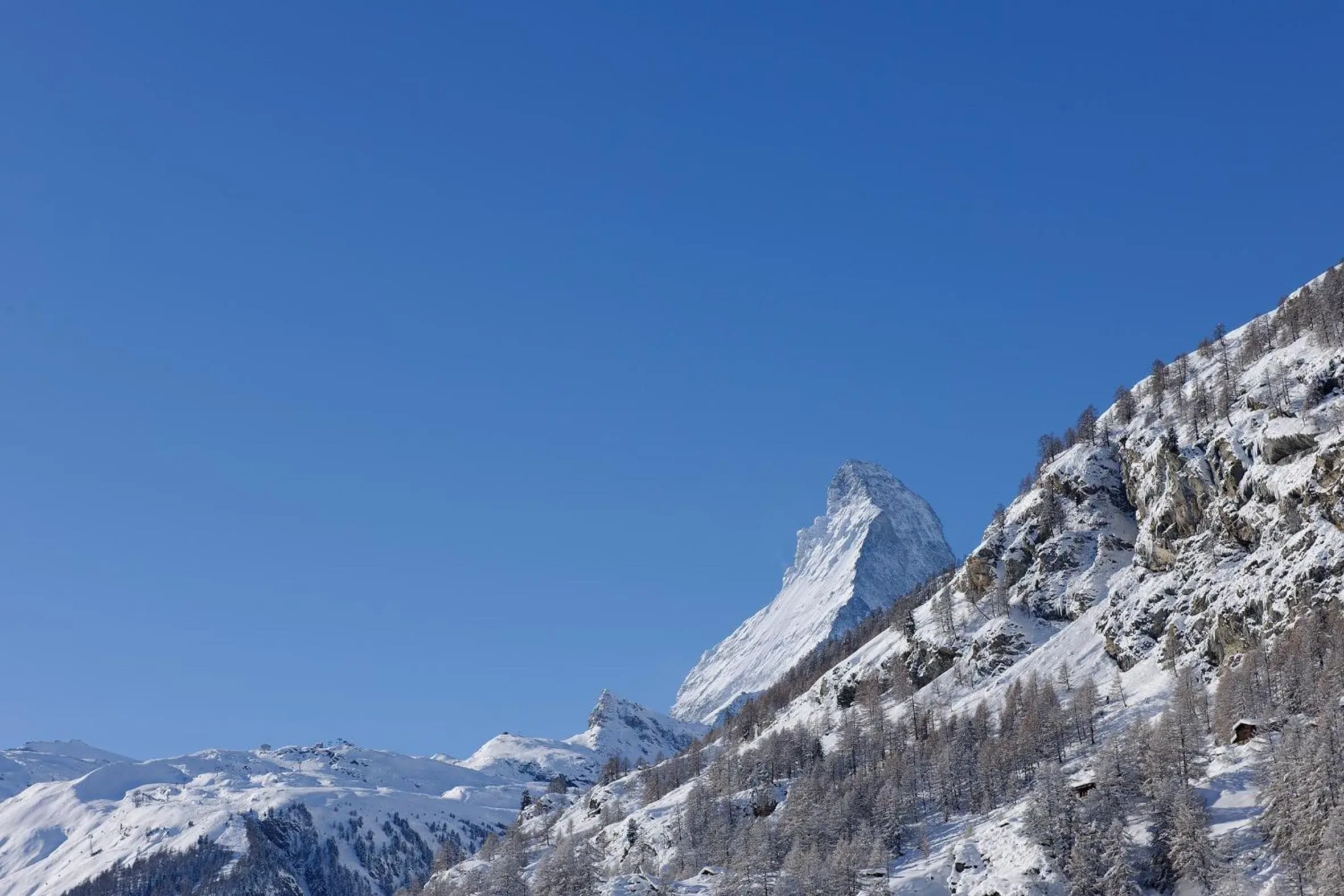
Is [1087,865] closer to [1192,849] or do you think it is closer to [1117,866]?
[1117,866]

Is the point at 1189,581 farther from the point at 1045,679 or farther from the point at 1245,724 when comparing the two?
the point at 1245,724

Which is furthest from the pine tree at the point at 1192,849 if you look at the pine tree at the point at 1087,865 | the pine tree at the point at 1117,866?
the pine tree at the point at 1087,865

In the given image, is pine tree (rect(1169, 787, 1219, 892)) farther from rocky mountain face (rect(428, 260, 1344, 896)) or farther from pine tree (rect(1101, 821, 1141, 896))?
pine tree (rect(1101, 821, 1141, 896))

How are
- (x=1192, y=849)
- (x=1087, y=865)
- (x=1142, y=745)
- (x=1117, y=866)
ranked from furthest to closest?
1. (x=1142, y=745)
2. (x=1087, y=865)
3. (x=1117, y=866)
4. (x=1192, y=849)

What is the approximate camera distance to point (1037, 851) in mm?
115125

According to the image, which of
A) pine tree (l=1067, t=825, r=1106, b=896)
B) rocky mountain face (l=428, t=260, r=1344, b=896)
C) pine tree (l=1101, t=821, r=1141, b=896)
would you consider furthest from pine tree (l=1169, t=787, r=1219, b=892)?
pine tree (l=1067, t=825, r=1106, b=896)

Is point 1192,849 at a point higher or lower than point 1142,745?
lower

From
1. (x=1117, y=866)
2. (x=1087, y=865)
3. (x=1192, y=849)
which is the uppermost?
(x=1192, y=849)

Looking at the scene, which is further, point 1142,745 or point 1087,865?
point 1142,745

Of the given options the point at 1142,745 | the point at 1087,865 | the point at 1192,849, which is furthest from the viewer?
the point at 1142,745

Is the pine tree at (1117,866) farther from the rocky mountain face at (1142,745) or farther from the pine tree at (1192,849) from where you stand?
the pine tree at (1192,849)

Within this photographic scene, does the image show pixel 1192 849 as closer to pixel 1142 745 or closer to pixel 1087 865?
pixel 1087 865

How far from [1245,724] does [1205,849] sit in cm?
2631

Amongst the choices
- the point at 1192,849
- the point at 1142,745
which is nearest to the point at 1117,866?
the point at 1192,849
